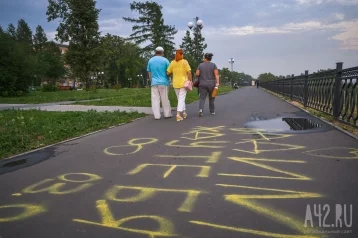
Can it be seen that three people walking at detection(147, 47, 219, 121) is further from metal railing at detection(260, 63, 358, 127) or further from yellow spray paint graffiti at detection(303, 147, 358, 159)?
yellow spray paint graffiti at detection(303, 147, 358, 159)

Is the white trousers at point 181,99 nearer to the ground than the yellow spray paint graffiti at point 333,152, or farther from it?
farther from it

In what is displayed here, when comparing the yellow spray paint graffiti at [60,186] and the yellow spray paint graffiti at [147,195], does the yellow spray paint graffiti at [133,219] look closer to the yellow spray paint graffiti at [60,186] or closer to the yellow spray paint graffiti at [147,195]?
the yellow spray paint graffiti at [147,195]

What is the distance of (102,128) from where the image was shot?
7250 millimetres

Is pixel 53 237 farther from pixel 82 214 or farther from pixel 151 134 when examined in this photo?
pixel 151 134

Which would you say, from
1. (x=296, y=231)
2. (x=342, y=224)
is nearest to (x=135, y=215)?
(x=296, y=231)

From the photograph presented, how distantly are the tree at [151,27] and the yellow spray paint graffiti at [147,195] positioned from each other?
128 ft

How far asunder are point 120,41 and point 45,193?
245ft

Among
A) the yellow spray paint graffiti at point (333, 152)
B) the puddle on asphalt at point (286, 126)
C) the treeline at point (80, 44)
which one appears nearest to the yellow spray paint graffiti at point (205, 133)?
the puddle on asphalt at point (286, 126)

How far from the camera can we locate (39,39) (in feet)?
275

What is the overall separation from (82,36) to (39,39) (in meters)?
58.8

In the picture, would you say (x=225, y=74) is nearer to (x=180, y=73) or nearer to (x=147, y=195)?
(x=180, y=73)

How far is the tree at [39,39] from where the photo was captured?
82.4 m

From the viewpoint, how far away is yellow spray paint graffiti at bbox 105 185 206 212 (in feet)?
9.11

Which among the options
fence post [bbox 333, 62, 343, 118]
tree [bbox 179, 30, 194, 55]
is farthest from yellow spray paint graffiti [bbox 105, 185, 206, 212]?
tree [bbox 179, 30, 194, 55]
